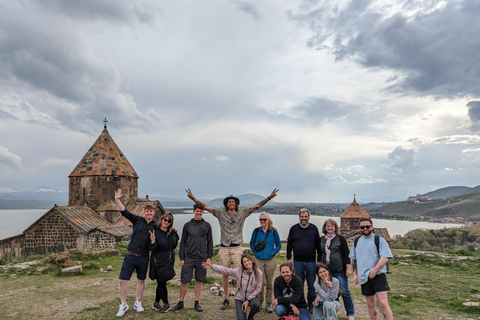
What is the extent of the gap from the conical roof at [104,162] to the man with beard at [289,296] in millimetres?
15757

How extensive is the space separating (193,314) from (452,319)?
5212mm

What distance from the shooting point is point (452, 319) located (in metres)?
5.75

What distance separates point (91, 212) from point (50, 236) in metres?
2.52

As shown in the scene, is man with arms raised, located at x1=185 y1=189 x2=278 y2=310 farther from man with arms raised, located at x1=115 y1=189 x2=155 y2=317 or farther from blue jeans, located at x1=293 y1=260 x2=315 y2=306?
blue jeans, located at x1=293 y1=260 x2=315 y2=306

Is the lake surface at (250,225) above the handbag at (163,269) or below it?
below

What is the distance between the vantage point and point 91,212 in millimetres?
16969

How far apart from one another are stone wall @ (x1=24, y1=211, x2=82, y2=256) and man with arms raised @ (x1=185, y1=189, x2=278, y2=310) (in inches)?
471

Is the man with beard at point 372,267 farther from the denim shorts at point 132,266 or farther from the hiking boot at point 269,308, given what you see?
the denim shorts at point 132,266

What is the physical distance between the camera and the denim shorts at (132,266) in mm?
5344

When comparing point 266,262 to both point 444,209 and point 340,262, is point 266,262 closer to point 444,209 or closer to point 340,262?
point 340,262

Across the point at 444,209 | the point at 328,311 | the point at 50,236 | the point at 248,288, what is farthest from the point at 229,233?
the point at 444,209

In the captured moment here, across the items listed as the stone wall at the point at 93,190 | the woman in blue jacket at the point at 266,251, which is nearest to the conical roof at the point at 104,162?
the stone wall at the point at 93,190

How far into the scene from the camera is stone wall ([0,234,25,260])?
1454cm

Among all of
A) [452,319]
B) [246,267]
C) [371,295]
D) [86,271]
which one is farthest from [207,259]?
[86,271]
